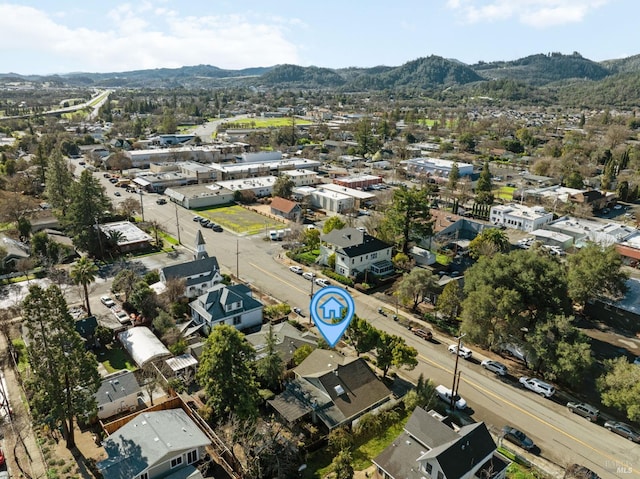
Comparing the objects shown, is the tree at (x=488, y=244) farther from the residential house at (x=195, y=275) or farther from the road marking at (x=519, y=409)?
the residential house at (x=195, y=275)

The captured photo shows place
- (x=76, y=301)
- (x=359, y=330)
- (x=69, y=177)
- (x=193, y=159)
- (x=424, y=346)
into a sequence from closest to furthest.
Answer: (x=359, y=330) < (x=424, y=346) < (x=76, y=301) < (x=69, y=177) < (x=193, y=159)

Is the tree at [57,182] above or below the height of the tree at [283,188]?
above

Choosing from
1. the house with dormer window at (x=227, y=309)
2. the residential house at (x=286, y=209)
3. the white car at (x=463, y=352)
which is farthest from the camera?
the residential house at (x=286, y=209)

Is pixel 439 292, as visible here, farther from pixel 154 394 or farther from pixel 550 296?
pixel 154 394

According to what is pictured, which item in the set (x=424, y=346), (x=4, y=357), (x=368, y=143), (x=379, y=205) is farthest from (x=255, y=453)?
(x=368, y=143)

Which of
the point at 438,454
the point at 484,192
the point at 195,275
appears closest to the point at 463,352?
the point at 438,454

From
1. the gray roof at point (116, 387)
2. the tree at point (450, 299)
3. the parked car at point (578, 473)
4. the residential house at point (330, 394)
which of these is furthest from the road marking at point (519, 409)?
the gray roof at point (116, 387)

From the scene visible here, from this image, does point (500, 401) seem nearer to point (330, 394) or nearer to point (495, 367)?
point (495, 367)
